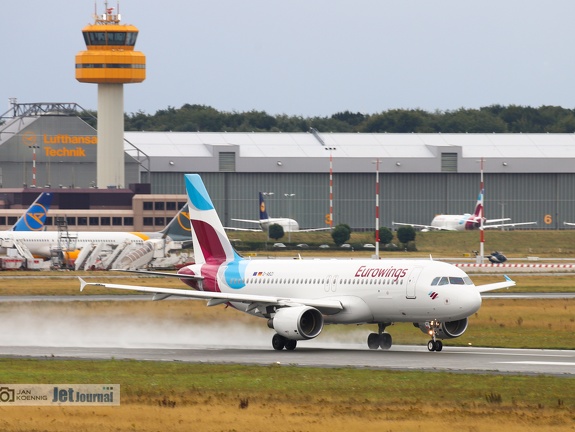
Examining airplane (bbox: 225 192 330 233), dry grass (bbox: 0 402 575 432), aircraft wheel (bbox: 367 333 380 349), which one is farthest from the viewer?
airplane (bbox: 225 192 330 233)

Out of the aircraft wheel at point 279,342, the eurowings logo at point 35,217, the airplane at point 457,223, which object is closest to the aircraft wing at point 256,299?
the aircraft wheel at point 279,342

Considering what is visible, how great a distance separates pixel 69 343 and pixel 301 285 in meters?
10.4

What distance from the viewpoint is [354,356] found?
143ft

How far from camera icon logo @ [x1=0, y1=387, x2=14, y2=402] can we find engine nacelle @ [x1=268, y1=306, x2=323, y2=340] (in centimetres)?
1504

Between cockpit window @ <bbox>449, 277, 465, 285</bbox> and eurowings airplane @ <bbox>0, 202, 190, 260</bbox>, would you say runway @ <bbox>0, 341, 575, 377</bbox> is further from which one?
eurowings airplane @ <bbox>0, 202, 190, 260</bbox>

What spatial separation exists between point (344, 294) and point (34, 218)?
283 feet

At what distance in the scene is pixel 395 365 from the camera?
3925 centimetres

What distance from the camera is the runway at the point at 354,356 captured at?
38.5m

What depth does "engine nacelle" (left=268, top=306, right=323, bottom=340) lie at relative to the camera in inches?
1778

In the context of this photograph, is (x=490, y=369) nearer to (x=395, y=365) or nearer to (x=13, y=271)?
(x=395, y=365)

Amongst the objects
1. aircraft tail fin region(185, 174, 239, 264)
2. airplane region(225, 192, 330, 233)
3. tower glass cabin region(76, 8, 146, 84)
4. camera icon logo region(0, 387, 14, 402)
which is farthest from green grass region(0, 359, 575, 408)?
tower glass cabin region(76, 8, 146, 84)

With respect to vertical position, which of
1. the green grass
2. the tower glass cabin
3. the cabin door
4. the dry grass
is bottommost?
the green grass

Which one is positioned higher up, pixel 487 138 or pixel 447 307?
pixel 487 138

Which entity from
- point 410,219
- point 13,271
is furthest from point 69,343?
point 410,219
